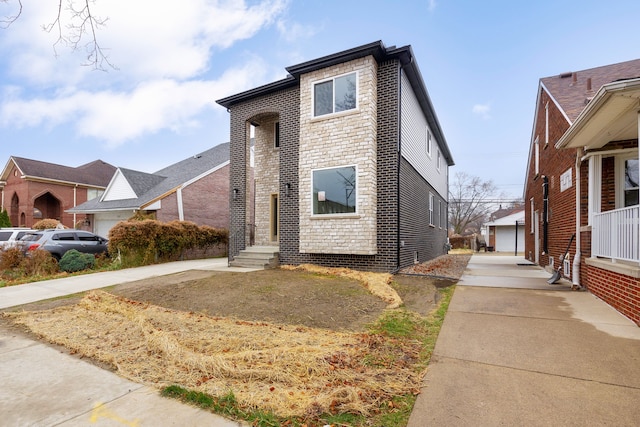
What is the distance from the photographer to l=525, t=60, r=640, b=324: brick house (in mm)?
4609

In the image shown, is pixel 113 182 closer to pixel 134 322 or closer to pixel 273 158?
pixel 273 158

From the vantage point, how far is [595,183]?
6355 millimetres

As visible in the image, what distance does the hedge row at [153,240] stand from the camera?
11.8 m

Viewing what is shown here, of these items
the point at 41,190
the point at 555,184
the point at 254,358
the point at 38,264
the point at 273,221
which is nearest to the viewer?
the point at 254,358

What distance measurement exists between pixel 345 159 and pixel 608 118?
5.84 meters

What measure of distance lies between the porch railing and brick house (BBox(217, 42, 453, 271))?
4.31m

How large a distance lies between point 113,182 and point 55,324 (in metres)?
18.6

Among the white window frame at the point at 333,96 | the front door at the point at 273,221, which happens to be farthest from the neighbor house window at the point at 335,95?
the front door at the point at 273,221

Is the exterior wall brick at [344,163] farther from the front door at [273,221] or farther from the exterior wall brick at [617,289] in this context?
the exterior wall brick at [617,289]

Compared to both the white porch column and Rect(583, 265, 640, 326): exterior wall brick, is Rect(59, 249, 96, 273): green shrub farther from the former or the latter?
the white porch column

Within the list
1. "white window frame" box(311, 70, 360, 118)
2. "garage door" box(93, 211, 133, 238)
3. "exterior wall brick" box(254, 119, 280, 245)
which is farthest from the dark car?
"white window frame" box(311, 70, 360, 118)

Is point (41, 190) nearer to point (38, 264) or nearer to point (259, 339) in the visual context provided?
point (38, 264)

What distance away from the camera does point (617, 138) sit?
232 inches

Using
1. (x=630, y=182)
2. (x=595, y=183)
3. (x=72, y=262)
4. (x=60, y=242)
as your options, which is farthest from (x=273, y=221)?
(x=630, y=182)
